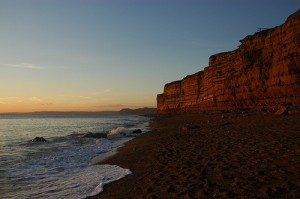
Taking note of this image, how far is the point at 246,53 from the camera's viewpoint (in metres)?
45.3

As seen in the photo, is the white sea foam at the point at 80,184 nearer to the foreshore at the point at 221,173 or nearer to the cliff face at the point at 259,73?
the foreshore at the point at 221,173

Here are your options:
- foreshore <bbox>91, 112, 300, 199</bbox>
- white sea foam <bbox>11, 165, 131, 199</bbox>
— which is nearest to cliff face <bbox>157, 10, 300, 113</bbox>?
foreshore <bbox>91, 112, 300, 199</bbox>

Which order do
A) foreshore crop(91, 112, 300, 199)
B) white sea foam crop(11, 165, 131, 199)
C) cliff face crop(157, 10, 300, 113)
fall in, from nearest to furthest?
foreshore crop(91, 112, 300, 199), white sea foam crop(11, 165, 131, 199), cliff face crop(157, 10, 300, 113)

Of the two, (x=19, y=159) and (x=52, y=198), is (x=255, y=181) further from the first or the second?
(x=19, y=159)

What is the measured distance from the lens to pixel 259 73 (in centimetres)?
4056

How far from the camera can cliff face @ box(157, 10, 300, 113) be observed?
31969 mm

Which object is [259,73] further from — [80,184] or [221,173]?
[80,184]

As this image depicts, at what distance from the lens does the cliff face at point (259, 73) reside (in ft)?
105

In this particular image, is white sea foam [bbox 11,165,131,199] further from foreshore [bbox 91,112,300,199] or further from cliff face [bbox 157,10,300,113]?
cliff face [bbox 157,10,300,113]

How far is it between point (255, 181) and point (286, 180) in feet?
2.43

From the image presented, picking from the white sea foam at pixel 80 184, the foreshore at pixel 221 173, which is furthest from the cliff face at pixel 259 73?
the white sea foam at pixel 80 184

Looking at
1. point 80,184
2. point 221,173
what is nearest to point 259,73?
point 221,173

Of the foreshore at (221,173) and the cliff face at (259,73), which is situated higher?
the cliff face at (259,73)

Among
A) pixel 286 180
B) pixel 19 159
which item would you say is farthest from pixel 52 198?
pixel 19 159
